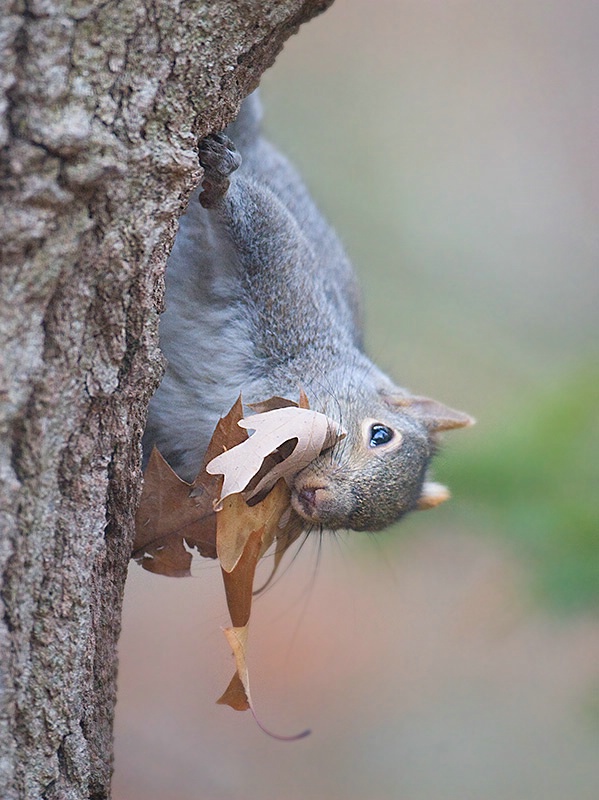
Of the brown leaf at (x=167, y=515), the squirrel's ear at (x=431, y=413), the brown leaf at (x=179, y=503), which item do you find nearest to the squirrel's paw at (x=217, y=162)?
the brown leaf at (x=179, y=503)

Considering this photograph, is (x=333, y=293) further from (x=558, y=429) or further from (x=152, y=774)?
(x=152, y=774)

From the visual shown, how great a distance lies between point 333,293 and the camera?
319 centimetres

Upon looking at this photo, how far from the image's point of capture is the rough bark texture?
1.40 metres

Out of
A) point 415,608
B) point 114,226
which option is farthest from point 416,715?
point 114,226

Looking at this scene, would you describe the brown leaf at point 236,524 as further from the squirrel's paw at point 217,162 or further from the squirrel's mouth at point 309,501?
the squirrel's paw at point 217,162

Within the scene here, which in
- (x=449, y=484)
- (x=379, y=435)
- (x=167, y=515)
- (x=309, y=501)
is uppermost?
(x=379, y=435)

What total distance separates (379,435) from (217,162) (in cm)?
93

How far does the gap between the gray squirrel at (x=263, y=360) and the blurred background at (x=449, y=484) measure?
670 mm

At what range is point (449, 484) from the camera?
12.5 feet

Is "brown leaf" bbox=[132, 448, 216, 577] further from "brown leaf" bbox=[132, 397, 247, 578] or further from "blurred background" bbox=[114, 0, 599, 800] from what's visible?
"blurred background" bbox=[114, 0, 599, 800]

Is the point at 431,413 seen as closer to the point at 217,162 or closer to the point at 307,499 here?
the point at 307,499

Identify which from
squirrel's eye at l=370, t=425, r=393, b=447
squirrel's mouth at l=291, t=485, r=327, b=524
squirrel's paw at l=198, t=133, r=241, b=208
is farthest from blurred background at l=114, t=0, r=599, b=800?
squirrel's paw at l=198, t=133, r=241, b=208

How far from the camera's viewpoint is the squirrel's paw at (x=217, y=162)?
2016 mm

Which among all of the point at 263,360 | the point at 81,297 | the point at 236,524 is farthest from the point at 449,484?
the point at 81,297
